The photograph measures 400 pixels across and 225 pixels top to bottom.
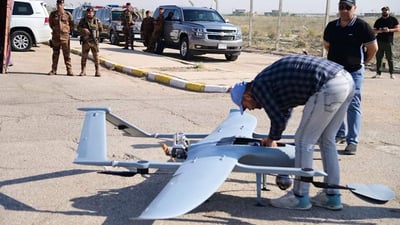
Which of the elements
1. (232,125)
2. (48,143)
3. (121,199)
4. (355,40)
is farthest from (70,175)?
(355,40)

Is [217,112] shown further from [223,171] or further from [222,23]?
[222,23]

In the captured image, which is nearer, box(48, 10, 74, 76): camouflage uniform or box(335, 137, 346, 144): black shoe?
box(335, 137, 346, 144): black shoe

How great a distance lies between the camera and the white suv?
61.2 ft

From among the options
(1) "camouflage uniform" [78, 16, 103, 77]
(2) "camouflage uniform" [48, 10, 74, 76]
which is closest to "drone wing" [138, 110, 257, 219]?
(1) "camouflage uniform" [78, 16, 103, 77]

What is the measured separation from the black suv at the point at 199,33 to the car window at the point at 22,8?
481 cm

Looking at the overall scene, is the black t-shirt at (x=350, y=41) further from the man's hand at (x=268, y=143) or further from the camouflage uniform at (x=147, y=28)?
the camouflage uniform at (x=147, y=28)

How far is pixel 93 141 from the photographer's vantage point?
15.7 feet

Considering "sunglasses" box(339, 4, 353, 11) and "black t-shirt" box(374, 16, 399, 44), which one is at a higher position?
"sunglasses" box(339, 4, 353, 11)

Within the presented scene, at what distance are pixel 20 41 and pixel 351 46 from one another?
15.3 meters

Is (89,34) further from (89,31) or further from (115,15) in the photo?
(115,15)

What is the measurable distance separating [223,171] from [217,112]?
4.96 m

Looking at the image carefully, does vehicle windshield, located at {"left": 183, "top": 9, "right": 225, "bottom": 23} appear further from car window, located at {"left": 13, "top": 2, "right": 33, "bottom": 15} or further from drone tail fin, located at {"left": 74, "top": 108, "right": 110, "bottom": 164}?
drone tail fin, located at {"left": 74, "top": 108, "right": 110, "bottom": 164}

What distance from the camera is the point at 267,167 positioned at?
445 centimetres

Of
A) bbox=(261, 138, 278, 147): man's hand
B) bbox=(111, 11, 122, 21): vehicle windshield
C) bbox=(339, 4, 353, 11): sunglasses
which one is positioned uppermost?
bbox=(339, 4, 353, 11): sunglasses
